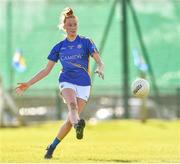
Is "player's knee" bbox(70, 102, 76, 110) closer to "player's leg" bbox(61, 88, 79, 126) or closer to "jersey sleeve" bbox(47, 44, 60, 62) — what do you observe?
"player's leg" bbox(61, 88, 79, 126)

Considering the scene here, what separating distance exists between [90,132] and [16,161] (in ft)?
36.2


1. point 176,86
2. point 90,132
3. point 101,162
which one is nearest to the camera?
point 101,162

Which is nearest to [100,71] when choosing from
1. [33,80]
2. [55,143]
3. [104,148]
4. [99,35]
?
[33,80]

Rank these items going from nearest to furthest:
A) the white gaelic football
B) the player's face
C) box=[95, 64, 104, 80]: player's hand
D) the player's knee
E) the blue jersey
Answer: box=[95, 64, 104, 80]: player's hand → the player's knee → the player's face → the blue jersey → the white gaelic football

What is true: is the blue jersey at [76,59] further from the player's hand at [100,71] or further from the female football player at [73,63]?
the player's hand at [100,71]

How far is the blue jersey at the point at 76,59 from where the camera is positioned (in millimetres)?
11438

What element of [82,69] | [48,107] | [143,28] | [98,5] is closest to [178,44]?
[143,28]

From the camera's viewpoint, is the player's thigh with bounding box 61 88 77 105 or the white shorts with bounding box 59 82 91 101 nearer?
the player's thigh with bounding box 61 88 77 105

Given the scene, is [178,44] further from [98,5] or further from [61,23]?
[61,23]

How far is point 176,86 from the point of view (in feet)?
86.4

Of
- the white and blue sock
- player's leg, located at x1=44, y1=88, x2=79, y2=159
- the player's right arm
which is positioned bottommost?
A: the white and blue sock

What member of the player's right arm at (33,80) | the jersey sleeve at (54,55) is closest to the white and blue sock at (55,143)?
the player's right arm at (33,80)

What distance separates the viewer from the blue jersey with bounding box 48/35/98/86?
11.4m

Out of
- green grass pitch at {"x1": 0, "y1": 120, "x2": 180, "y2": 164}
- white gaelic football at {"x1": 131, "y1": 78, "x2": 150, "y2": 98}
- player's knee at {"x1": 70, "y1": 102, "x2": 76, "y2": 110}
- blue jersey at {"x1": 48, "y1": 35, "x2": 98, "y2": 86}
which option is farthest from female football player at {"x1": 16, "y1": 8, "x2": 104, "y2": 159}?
white gaelic football at {"x1": 131, "y1": 78, "x2": 150, "y2": 98}
